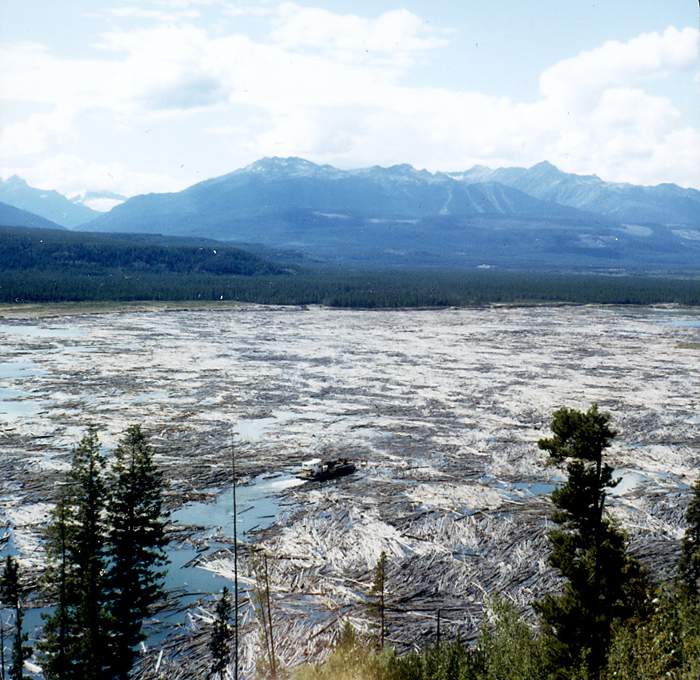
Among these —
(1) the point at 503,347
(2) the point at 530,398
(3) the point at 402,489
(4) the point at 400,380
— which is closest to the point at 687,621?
(3) the point at 402,489

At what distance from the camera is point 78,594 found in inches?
684

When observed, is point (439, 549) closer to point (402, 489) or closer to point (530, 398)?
point (402, 489)

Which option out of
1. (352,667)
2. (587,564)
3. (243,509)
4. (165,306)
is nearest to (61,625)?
(352,667)

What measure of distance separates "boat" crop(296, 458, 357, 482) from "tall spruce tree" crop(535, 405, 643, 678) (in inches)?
602

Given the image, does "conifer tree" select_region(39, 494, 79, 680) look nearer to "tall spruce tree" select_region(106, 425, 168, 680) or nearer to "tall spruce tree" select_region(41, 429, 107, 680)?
"tall spruce tree" select_region(41, 429, 107, 680)

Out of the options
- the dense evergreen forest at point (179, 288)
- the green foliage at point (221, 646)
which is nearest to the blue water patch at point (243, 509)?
the green foliage at point (221, 646)

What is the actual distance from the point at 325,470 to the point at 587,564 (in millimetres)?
16657

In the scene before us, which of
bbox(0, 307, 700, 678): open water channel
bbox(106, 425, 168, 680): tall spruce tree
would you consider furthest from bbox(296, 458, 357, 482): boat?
bbox(106, 425, 168, 680): tall spruce tree

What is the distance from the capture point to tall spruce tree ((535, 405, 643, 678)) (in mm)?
15836

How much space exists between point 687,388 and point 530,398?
13.9 metres

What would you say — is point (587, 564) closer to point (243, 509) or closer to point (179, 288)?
point (243, 509)

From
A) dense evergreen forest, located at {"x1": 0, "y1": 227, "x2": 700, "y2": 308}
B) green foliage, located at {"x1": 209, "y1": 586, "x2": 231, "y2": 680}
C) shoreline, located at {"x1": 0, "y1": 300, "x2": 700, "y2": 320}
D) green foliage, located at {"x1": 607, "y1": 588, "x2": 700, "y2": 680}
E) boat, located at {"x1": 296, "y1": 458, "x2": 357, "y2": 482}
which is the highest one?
dense evergreen forest, located at {"x1": 0, "y1": 227, "x2": 700, "y2": 308}

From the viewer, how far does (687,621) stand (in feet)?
50.3

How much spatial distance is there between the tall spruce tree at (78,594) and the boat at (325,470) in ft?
43.3
